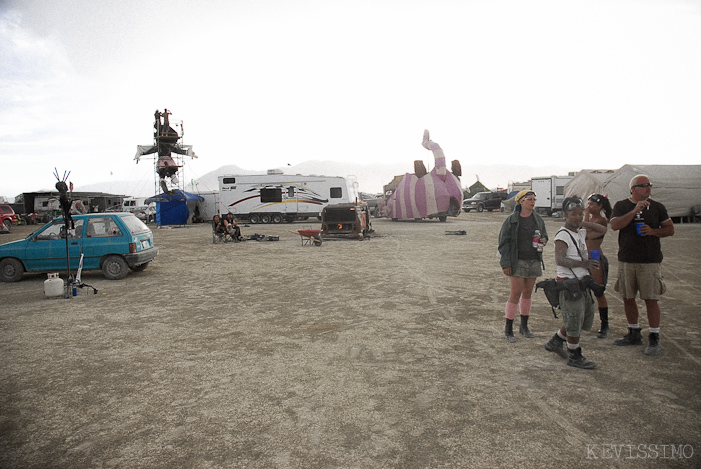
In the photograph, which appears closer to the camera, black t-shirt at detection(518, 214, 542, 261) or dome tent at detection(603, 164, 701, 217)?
black t-shirt at detection(518, 214, 542, 261)

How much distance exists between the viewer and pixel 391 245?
52.1 feet

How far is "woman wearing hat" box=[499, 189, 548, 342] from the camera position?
498 cm

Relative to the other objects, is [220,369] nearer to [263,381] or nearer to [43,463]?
[263,381]

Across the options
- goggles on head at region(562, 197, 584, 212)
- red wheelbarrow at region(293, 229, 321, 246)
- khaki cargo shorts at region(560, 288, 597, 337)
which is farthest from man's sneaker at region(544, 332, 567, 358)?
red wheelbarrow at region(293, 229, 321, 246)

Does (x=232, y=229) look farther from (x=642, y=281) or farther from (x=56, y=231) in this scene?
(x=642, y=281)

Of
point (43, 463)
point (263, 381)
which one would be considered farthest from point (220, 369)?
point (43, 463)

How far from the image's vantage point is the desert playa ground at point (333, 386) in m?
3.03

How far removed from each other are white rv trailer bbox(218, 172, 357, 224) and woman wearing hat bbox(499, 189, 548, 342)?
965 inches

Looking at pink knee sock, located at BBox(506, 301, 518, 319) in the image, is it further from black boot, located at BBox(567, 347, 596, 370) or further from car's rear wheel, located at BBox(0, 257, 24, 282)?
car's rear wheel, located at BBox(0, 257, 24, 282)

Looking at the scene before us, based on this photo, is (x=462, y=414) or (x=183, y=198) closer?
(x=462, y=414)

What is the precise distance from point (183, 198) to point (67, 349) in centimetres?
2735

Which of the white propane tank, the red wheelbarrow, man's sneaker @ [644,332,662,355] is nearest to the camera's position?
man's sneaker @ [644,332,662,355]

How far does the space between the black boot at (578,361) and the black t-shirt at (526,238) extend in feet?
3.66

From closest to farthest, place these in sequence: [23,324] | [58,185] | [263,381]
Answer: [263,381], [23,324], [58,185]
